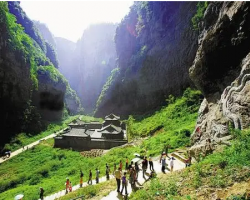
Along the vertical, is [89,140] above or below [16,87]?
below

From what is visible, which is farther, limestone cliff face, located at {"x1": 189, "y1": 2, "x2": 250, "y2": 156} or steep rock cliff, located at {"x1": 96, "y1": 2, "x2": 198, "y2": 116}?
steep rock cliff, located at {"x1": 96, "y1": 2, "x2": 198, "y2": 116}

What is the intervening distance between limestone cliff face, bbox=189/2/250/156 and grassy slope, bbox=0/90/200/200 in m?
6.74

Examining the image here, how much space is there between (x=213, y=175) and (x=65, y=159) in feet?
98.1

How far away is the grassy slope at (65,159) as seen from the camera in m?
24.7

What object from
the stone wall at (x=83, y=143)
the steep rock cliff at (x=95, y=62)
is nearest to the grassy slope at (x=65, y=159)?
the stone wall at (x=83, y=143)

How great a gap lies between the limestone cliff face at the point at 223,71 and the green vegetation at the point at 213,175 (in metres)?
3.58

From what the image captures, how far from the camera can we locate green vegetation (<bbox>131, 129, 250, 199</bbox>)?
31.0 feet

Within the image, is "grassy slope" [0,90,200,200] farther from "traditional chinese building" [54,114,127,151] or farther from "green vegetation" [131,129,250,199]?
"green vegetation" [131,129,250,199]

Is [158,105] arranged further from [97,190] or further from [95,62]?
[95,62]

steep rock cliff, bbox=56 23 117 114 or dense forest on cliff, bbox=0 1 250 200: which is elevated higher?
steep rock cliff, bbox=56 23 117 114

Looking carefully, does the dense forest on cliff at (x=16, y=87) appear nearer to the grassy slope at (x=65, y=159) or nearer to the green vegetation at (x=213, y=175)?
the grassy slope at (x=65, y=159)

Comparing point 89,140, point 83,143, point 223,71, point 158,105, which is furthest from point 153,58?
point 223,71

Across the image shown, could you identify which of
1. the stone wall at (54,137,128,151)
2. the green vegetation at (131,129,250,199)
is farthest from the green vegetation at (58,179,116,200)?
the stone wall at (54,137,128,151)

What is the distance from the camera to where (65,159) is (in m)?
35.4
